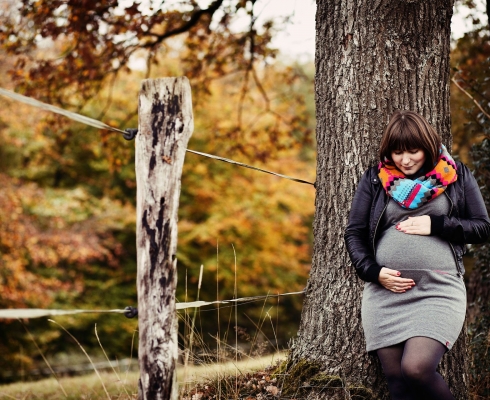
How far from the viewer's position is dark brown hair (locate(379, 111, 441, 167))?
2.67m

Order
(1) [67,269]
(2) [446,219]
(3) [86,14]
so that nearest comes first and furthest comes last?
1. (2) [446,219]
2. (3) [86,14]
3. (1) [67,269]

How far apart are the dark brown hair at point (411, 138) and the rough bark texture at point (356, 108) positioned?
49cm

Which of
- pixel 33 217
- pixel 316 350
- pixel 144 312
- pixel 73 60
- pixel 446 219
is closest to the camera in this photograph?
pixel 144 312

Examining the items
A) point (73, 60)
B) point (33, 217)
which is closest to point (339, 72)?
point (73, 60)

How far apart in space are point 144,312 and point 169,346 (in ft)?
0.56

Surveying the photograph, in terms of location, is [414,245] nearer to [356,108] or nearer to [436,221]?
[436,221]

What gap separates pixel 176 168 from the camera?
2295 mm

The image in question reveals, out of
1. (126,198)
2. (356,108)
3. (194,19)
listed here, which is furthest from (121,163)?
(126,198)

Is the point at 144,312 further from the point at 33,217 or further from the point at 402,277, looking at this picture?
the point at 33,217

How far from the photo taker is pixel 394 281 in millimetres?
2643

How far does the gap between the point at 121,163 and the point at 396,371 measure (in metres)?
6.14

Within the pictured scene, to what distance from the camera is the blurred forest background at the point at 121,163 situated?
23.2 ft

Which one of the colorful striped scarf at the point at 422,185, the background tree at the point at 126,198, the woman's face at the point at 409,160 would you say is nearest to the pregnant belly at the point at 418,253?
the colorful striped scarf at the point at 422,185

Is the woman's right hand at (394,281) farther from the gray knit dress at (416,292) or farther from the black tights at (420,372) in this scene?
the black tights at (420,372)
